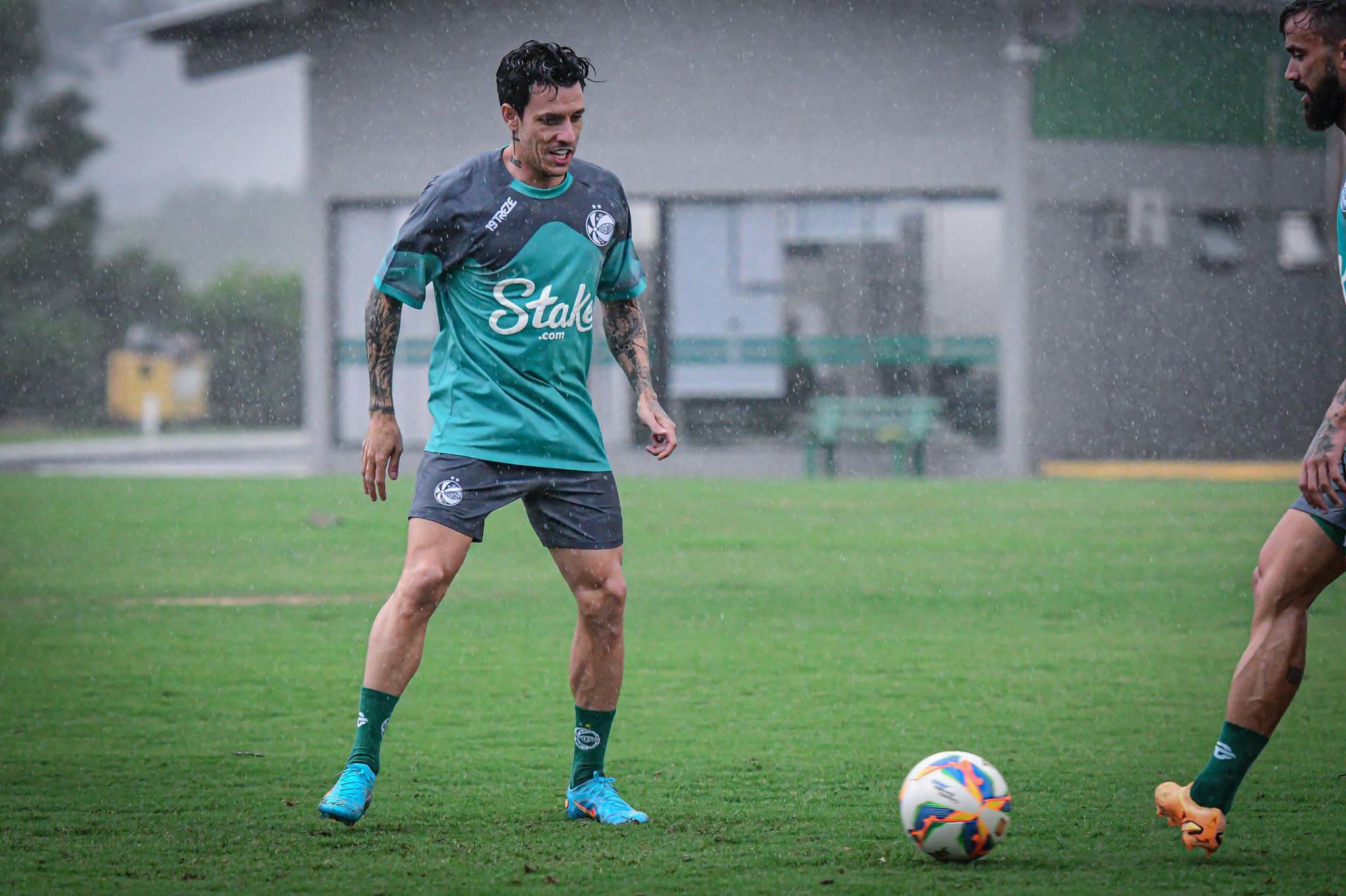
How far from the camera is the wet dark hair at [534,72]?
13.5 feet

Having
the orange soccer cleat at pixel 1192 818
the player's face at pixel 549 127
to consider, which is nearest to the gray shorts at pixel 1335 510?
the orange soccer cleat at pixel 1192 818

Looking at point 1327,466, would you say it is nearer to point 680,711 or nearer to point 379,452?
point 379,452

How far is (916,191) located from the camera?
795 inches

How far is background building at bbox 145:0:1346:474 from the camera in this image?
20.3 m

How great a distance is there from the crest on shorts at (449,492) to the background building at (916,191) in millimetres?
16412

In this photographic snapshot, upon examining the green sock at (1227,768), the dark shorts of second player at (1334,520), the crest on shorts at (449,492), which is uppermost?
the crest on shorts at (449,492)

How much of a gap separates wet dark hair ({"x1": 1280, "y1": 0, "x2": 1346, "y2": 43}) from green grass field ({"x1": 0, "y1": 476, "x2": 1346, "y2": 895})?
2.00 metres

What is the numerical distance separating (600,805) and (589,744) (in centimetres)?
18

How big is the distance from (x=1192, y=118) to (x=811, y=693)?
17.6m

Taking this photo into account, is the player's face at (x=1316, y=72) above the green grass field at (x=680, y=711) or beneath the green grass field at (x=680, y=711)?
above

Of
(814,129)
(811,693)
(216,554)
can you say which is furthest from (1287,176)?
(811,693)

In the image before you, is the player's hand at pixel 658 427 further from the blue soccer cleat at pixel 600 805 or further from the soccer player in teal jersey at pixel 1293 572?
the soccer player in teal jersey at pixel 1293 572

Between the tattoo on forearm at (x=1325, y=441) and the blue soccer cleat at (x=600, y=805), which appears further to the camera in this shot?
the blue soccer cleat at (x=600, y=805)

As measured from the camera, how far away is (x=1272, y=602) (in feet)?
12.6
